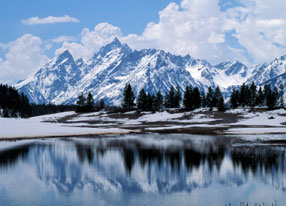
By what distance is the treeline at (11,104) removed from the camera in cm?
15188

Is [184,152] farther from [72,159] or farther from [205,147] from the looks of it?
[72,159]

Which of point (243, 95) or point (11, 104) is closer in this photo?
point (243, 95)

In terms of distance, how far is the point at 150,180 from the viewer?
83.3 ft

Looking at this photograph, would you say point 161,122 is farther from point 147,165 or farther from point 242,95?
point 147,165

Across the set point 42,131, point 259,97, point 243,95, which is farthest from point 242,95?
point 42,131

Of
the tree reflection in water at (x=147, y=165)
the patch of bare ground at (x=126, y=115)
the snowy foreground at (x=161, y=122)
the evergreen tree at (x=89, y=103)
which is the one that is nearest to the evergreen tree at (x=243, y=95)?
the snowy foreground at (x=161, y=122)

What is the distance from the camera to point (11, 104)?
158 meters

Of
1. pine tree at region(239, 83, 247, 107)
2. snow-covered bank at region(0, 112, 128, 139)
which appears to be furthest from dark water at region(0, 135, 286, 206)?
pine tree at region(239, 83, 247, 107)

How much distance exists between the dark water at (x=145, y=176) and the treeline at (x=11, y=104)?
120420mm

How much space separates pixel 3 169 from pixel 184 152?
20.5 metres

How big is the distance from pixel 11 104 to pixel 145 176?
479 ft

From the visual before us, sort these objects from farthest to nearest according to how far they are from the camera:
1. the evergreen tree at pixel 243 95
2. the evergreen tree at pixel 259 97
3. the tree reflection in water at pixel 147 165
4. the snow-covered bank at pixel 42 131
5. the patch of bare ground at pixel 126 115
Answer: the evergreen tree at pixel 259 97
the evergreen tree at pixel 243 95
the patch of bare ground at pixel 126 115
the snow-covered bank at pixel 42 131
the tree reflection in water at pixel 147 165

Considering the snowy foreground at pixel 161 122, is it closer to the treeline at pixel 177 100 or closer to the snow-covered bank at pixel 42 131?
the snow-covered bank at pixel 42 131

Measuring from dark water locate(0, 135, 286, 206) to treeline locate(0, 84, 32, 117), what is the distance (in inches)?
4741
